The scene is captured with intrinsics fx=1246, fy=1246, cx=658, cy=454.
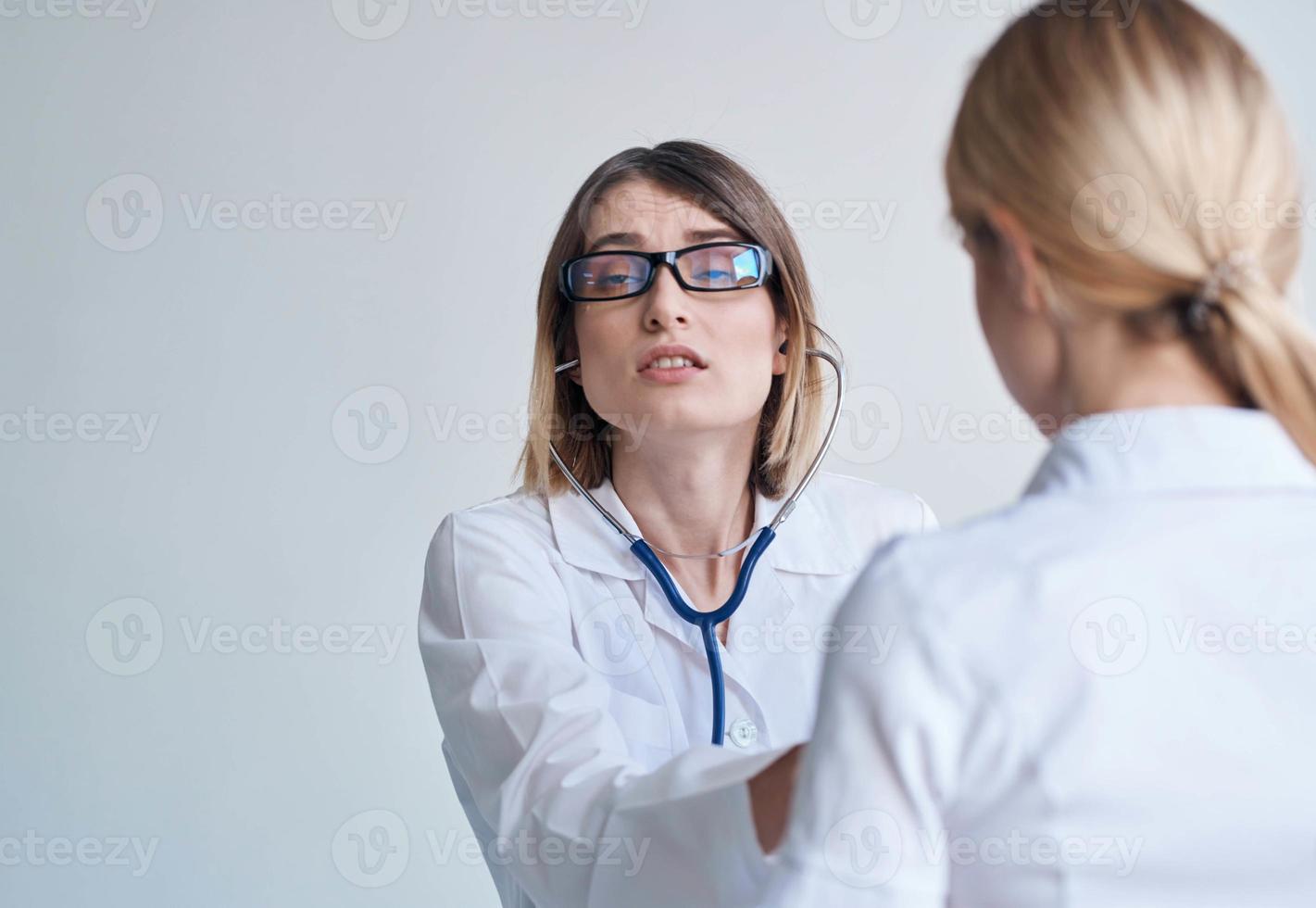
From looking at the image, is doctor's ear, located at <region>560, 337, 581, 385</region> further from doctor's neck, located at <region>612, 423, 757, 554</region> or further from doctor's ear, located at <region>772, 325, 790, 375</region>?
doctor's ear, located at <region>772, 325, 790, 375</region>

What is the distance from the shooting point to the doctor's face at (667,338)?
161cm

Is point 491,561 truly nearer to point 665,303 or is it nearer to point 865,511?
point 665,303

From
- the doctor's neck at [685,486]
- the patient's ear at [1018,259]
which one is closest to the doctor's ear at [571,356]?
the doctor's neck at [685,486]

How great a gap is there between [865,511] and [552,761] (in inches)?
33.0

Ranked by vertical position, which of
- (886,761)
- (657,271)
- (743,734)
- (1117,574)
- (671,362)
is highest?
(657,271)

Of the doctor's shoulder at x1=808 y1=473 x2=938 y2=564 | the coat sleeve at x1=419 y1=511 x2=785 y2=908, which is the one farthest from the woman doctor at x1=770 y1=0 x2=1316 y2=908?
the doctor's shoulder at x1=808 y1=473 x2=938 y2=564

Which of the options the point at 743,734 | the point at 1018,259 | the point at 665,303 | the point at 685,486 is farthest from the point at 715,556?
the point at 1018,259

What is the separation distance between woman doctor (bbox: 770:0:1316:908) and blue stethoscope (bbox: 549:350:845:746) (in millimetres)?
748

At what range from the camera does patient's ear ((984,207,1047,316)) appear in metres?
0.79

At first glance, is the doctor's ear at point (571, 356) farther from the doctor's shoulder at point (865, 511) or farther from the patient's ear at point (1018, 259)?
the patient's ear at point (1018, 259)

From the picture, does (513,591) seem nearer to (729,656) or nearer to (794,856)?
(729,656)

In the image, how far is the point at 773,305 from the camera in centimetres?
180

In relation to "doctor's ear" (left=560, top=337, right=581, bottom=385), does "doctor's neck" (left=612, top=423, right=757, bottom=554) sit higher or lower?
lower

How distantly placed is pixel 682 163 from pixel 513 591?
25.3 inches
